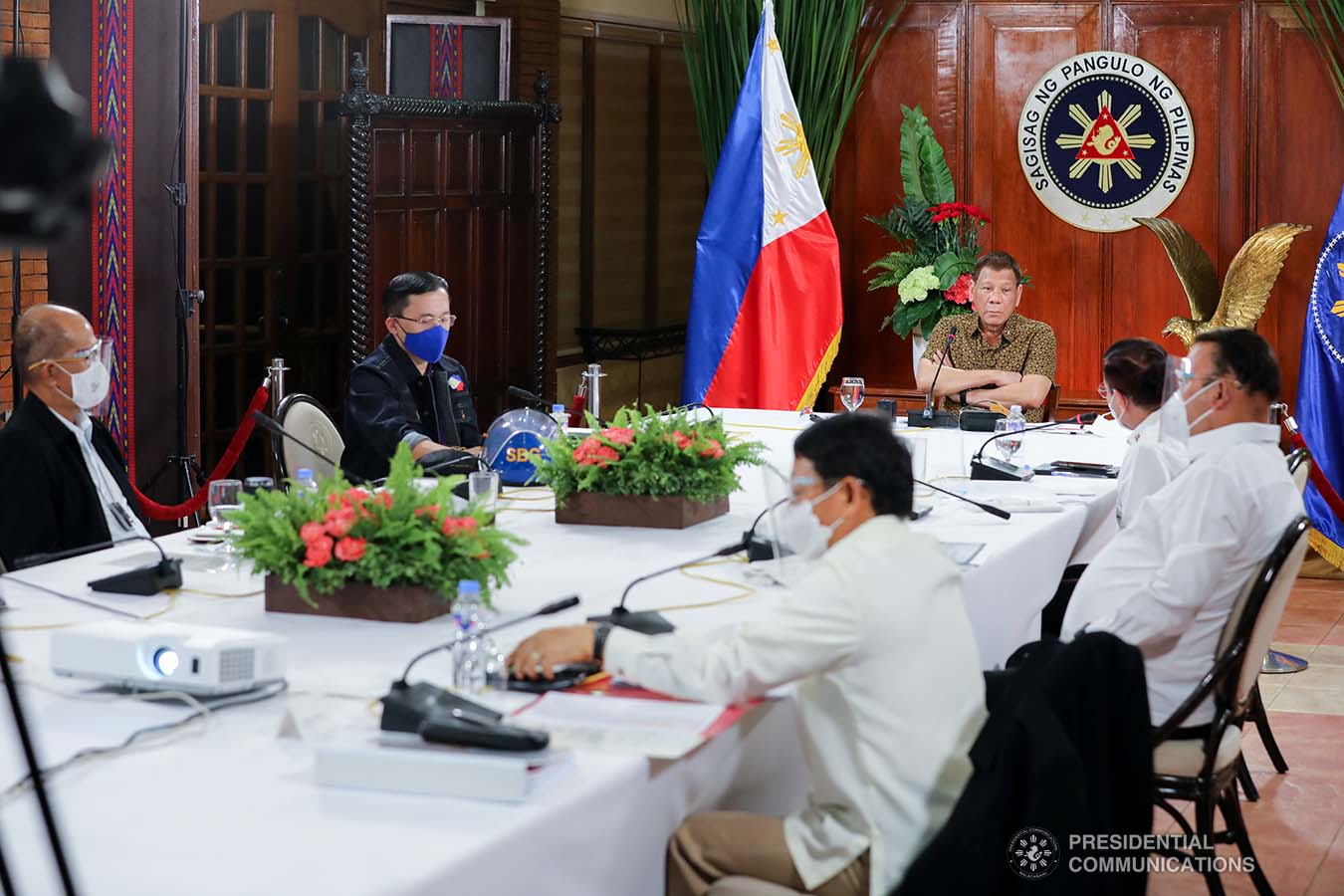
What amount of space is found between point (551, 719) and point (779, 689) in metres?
0.39

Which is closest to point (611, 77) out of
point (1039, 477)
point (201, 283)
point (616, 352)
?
point (616, 352)

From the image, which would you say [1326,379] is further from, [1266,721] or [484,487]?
[484,487]

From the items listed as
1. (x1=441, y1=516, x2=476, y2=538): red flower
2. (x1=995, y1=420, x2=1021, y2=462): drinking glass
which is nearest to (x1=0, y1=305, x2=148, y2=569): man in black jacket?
(x1=441, y1=516, x2=476, y2=538): red flower

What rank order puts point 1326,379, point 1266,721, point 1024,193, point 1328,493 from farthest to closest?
point 1024,193, point 1326,379, point 1328,493, point 1266,721

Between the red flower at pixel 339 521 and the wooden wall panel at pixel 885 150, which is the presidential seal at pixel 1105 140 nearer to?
the wooden wall panel at pixel 885 150

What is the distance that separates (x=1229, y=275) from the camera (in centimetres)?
696

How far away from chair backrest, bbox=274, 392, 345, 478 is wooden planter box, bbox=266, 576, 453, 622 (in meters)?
1.55

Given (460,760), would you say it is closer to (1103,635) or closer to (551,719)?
(551,719)

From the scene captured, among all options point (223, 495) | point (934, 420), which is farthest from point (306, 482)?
Result: point (934, 420)

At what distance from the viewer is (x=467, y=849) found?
1.80m

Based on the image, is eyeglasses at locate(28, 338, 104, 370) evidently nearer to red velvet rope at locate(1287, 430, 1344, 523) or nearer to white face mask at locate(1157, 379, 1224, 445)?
white face mask at locate(1157, 379, 1224, 445)

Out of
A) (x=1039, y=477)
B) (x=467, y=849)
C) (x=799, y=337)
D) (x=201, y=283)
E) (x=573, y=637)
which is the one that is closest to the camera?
(x=467, y=849)

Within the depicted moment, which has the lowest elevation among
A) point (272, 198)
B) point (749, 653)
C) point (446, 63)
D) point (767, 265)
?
point (749, 653)
